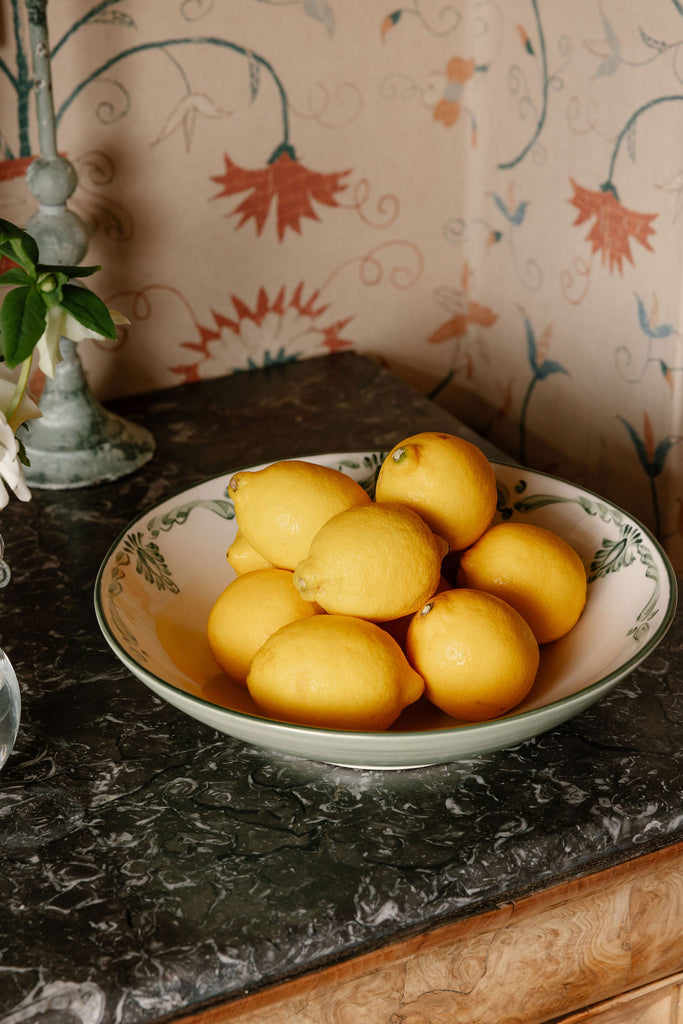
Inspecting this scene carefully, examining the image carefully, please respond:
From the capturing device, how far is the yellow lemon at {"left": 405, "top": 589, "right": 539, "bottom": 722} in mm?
525

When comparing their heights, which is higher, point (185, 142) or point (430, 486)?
point (185, 142)

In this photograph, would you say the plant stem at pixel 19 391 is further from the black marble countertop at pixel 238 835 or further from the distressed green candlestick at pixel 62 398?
the distressed green candlestick at pixel 62 398

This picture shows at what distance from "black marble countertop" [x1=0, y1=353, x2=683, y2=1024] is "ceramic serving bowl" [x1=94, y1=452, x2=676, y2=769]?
0.05m

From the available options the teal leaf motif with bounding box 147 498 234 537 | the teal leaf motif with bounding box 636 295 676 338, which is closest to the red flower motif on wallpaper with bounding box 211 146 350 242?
the teal leaf motif with bounding box 636 295 676 338

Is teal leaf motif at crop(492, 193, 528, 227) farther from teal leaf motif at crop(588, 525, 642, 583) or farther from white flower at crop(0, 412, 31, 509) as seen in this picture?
white flower at crop(0, 412, 31, 509)

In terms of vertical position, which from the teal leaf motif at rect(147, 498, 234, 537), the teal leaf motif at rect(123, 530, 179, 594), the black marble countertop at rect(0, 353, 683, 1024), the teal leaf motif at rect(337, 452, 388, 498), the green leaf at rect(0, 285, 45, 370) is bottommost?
the black marble countertop at rect(0, 353, 683, 1024)

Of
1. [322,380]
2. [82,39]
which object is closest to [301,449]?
[322,380]

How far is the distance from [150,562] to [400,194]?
2.23 ft

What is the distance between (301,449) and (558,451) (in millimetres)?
338

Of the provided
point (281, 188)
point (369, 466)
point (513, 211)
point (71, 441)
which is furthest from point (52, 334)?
point (513, 211)

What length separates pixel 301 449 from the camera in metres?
1.01

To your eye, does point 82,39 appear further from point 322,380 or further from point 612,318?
point 612,318

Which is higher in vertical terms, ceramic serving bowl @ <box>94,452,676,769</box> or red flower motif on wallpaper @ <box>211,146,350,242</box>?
red flower motif on wallpaper @ <box>211,146,350,242</box>

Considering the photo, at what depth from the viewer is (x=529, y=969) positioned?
55 centimetres
